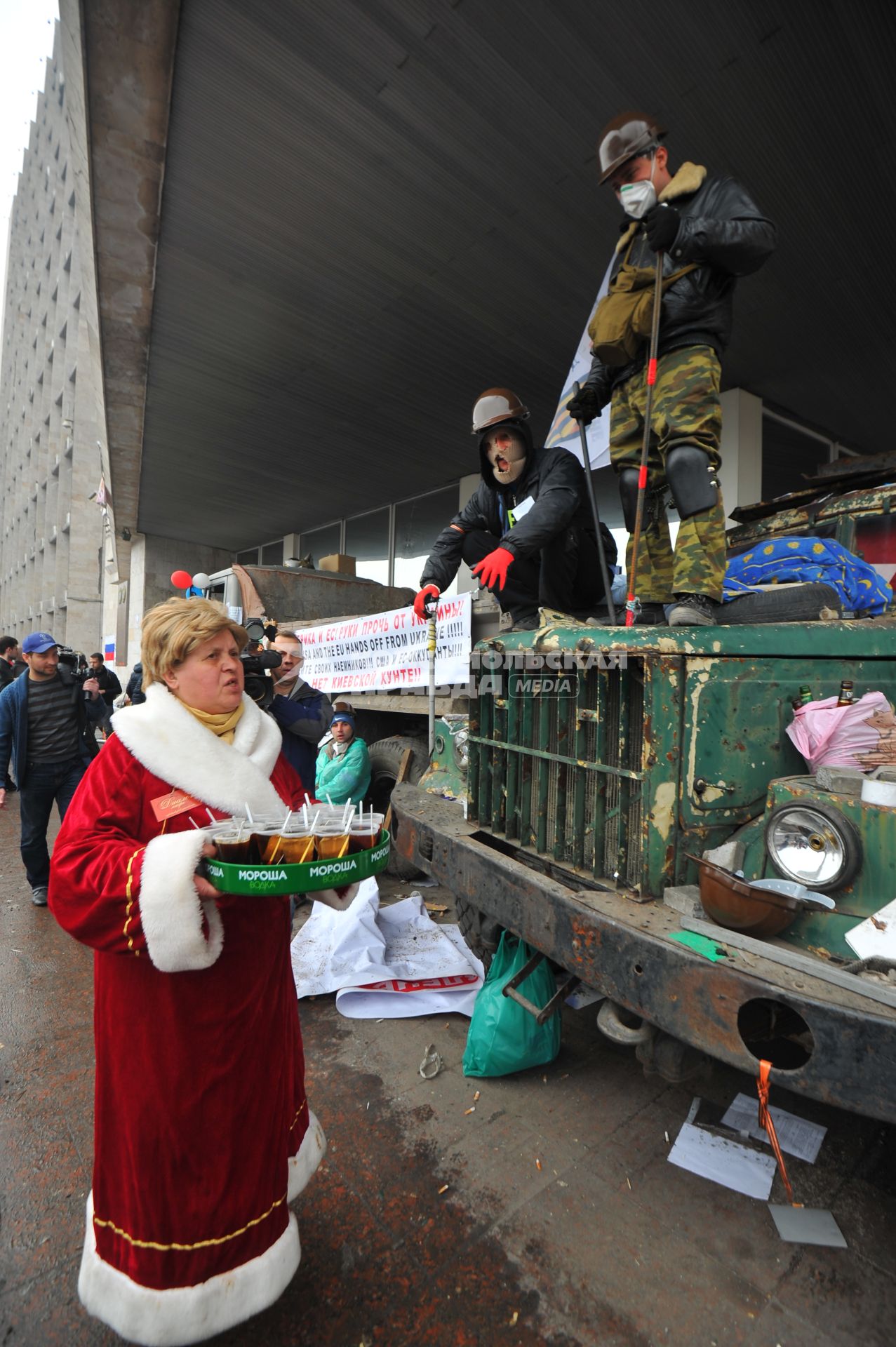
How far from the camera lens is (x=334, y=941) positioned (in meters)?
3.62

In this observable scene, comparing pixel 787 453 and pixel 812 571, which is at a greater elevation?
pixel 787 453

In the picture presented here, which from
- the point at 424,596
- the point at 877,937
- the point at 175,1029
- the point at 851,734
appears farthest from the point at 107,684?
the point at 877,937

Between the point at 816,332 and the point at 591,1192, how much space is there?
22.3ft

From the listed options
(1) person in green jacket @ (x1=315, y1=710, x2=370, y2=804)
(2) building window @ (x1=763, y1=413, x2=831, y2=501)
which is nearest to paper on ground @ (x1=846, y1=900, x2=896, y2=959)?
(1) person in green jacket @ (x1=315, y1=710, x2=370, y2=804)

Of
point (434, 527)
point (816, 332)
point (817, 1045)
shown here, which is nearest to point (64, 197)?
point (434, 527)

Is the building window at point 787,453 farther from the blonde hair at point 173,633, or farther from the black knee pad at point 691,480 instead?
the blonde hair at point 173,633

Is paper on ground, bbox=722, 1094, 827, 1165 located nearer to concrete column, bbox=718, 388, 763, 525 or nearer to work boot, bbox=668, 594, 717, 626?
work boot, bbox=668, 594, 717, 626

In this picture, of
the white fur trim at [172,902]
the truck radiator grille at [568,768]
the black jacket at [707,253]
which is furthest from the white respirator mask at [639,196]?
the white fur trim at [172,902]

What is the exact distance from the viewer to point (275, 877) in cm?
125

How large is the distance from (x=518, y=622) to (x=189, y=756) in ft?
8.04

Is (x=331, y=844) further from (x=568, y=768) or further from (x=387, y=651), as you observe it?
(x=387, y=651)

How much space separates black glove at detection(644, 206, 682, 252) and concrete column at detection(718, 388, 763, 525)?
4.74 m

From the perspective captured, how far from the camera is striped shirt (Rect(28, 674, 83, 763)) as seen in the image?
495 cm

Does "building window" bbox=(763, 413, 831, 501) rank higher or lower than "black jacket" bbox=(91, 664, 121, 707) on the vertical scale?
higher
